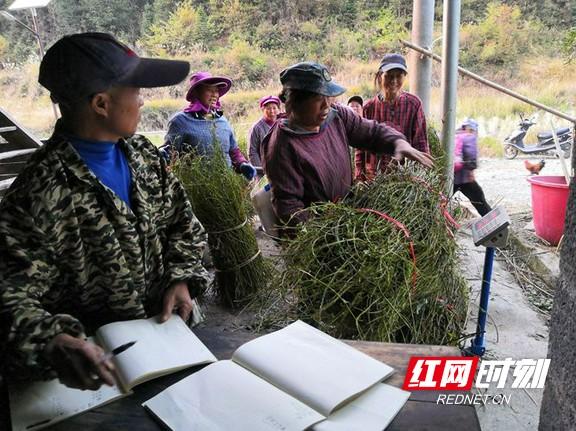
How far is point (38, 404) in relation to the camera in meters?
0.80

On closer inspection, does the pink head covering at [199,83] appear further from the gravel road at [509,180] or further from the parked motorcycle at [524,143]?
the parked motorcycle at [524,143]

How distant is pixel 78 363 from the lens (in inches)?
30.3

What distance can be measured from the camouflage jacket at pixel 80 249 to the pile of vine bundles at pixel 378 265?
534 mm

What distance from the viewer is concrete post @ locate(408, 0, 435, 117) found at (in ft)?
13.8

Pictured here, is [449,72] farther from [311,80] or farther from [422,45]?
[311,80]

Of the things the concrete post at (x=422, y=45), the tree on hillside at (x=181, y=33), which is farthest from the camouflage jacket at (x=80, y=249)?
the tree on hillside at (x=181, y=33)

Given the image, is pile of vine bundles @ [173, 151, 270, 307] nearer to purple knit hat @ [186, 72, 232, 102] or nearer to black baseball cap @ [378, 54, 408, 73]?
purple knit hat @ [186, 72, 232, 102]

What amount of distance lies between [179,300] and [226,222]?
1640 millimetres

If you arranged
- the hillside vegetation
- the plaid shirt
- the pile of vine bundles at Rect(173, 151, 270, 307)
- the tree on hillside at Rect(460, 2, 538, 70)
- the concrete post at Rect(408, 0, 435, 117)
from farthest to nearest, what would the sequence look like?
the tree on hillside at Rect(460, 2, 538, 70)
the hillside vegetation
the concrete post at Rect(408, 0, 435, 117)
the plaid shirt
the pile of vine bundles at Rect(173, 151, 270, 307)

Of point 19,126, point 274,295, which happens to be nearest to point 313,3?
point 19,126

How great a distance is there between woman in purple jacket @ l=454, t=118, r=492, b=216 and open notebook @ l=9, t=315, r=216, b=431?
11.7 feet

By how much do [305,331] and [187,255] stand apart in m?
0.40

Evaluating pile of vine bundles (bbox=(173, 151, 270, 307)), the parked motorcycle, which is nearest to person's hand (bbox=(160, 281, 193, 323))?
pile of vine bundles (bbox=(173, 151, 270, 307))

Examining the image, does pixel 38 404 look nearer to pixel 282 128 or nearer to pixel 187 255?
pixel 187 255
